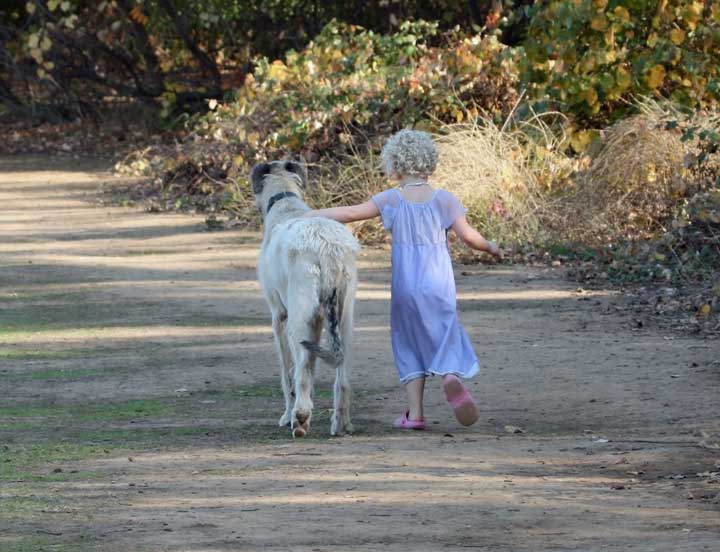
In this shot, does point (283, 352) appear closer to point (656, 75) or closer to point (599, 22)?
point (599, 22)

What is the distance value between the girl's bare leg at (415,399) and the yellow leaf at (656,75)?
8.56 meters

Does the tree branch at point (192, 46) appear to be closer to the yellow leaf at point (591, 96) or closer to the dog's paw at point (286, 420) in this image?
the yellow leaf at point (591, 96)

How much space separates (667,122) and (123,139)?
53.3ft

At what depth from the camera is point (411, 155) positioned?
25.6ft

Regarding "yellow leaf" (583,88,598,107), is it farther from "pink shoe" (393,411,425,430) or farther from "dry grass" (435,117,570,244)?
"pink shoe" (393,411,425,430)

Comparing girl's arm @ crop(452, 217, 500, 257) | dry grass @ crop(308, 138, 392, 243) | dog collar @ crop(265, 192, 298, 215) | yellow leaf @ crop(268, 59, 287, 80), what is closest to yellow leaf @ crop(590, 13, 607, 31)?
dry grass @ crop(308, 138, 392, 243)

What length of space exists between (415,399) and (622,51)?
30.0 feet

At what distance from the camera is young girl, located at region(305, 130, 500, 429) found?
7.77 meters

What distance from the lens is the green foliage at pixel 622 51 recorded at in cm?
1493

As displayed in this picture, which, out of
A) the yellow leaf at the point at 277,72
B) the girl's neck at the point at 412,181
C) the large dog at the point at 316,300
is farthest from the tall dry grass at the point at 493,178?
the large dog at the point at 316,300

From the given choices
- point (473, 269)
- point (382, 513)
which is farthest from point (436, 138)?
point (382, 513)

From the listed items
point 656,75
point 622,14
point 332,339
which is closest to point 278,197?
point 332,339

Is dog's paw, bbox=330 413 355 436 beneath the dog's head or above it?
beneath

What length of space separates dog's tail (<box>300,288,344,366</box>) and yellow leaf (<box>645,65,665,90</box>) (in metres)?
8.81
